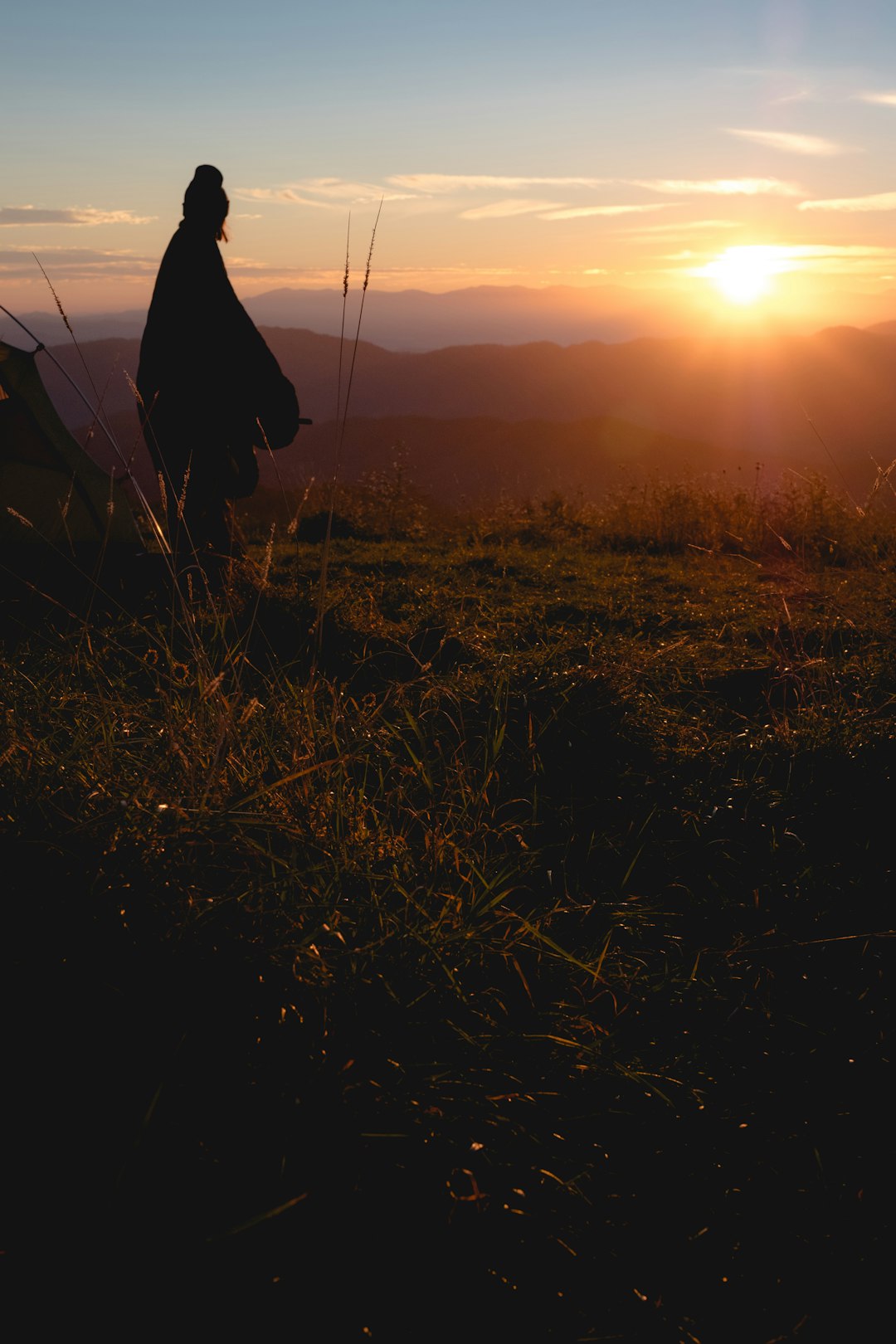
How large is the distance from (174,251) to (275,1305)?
222 inches

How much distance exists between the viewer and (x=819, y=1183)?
5.55 ft

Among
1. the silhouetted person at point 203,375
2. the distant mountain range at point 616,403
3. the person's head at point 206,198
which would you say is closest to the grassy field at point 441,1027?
the silhouetted person at point 203,375

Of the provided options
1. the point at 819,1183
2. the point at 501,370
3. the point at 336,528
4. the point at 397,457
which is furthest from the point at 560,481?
the point at 501,370

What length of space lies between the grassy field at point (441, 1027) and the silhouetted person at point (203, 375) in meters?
3.27

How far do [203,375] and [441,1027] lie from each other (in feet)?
16.1

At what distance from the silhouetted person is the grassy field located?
3.27m

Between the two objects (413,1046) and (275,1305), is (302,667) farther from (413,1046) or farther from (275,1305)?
(275,1305)

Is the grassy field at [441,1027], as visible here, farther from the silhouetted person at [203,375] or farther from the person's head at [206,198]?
the person's head at [206,198]

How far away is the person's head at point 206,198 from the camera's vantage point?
18.1 ft

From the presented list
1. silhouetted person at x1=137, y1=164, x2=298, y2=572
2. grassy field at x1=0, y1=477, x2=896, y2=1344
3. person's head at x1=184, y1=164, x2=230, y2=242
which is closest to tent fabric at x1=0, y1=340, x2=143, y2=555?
silhouetted person at x1=137, y1=164, x2=298, y2=572

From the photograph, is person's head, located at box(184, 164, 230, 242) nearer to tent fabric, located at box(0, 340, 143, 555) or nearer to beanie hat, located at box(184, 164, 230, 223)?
beanie hat, located at box(184, 164, 230, 223)

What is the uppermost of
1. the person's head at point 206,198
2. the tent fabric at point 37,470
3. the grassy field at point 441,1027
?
the person's head at point 206,198

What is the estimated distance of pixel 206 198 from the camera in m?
5.52

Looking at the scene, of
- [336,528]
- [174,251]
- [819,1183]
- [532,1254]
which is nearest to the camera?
[532,1254]
